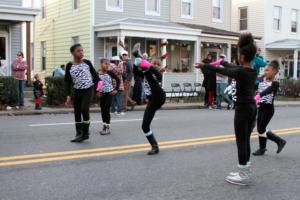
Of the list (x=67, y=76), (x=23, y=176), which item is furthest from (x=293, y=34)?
(x=23, y=176)

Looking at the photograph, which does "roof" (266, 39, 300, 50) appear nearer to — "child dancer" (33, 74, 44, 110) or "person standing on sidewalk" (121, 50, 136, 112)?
"person standing on sidewalk" (121, 50, 136, 112)

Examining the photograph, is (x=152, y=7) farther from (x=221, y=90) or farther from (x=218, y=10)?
(x=221, y=90)

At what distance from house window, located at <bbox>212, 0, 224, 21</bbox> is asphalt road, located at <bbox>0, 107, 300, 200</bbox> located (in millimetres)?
17816

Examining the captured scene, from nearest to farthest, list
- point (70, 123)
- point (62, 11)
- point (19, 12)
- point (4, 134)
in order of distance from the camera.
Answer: point (4, 134) → point (70, 123) → point (19, 12) → point (62, 11)

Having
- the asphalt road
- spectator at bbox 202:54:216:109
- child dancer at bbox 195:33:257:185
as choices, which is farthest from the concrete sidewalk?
child dancer at bbox 195:33:257:185

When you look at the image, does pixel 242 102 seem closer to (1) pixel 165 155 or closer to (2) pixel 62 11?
(1) pixel 165 155

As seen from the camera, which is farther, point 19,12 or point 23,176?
point 19,12

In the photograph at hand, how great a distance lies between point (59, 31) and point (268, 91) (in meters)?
19.4

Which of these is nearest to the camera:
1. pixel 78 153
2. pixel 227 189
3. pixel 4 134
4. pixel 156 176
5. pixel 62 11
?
pixel 227 189

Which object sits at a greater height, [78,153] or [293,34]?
[293,34]

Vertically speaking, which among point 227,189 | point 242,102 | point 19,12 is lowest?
point 227,189

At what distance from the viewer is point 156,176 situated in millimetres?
5957

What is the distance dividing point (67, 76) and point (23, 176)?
3100mm

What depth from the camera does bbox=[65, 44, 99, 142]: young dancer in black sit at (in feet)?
27.1
